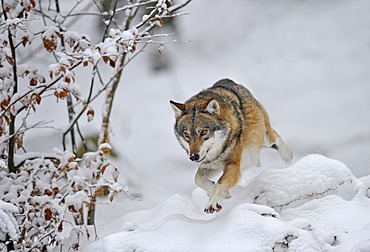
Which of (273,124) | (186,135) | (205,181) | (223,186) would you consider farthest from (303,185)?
(273,124)

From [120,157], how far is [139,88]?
111 inches

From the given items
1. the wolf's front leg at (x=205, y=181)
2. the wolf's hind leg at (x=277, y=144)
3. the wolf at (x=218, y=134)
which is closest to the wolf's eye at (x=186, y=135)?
the wolf at (x=218, y=134)

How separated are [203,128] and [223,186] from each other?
0.53 meters

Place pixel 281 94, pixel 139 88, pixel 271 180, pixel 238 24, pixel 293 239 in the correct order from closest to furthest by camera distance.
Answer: pixel 293 239 → pixel 271 180 → pixel 281 94 → pixel 139 88 → pixel 238 24

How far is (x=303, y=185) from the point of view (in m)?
5.28

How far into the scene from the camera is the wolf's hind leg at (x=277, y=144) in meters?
6.36

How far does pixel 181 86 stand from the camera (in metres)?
13.0

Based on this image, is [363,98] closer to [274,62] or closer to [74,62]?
[274,62]

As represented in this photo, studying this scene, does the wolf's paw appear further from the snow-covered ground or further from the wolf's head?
the wolf's head

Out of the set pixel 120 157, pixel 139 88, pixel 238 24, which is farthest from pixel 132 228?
pixel 238 24

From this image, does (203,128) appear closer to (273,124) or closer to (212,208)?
(212,208)

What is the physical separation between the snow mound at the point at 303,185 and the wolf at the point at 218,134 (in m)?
0.28

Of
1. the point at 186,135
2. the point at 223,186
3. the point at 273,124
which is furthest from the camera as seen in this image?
the point at 273,124

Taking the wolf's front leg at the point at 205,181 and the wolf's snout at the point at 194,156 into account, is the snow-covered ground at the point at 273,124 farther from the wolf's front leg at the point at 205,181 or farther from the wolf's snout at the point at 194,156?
the wolf's snout at the point at 194,156
